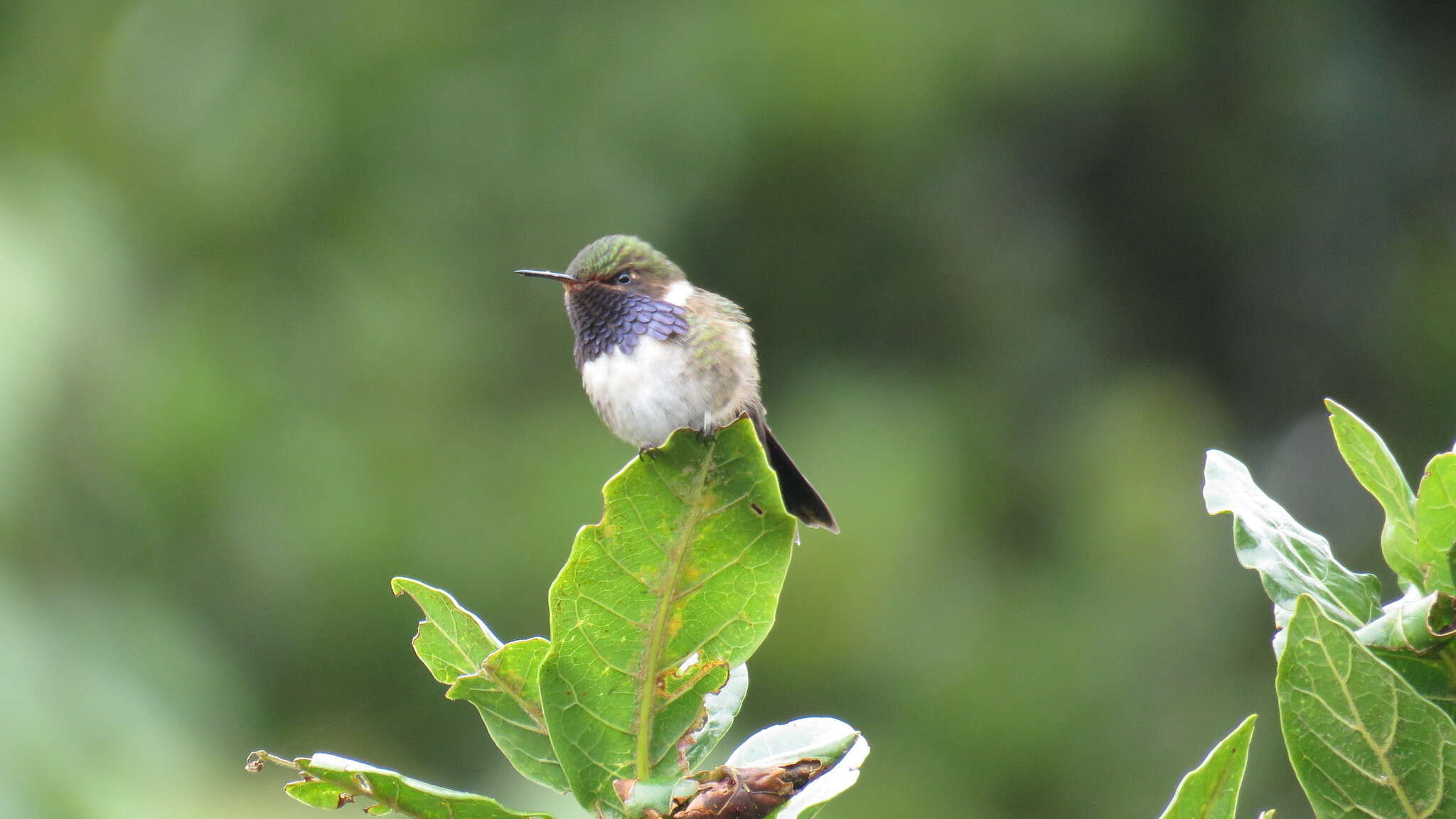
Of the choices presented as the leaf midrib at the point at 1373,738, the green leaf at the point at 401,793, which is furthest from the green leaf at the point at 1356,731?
the green leaf at the point at 401,793

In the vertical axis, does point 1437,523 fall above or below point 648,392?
below

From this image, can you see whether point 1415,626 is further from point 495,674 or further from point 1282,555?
point 495,674

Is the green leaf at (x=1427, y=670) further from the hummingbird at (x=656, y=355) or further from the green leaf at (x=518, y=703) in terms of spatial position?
the hummingbird at (x=656, y=355)

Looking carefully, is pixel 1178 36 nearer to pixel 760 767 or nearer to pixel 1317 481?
pixel 1317 481

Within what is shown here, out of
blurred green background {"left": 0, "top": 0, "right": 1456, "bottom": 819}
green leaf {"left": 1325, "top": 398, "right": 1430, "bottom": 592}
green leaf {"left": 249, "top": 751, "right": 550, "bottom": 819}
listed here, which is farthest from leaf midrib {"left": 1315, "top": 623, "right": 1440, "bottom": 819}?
blurred green background {"left": 0, "top": 0, "right": 1456, "bottom": 819}

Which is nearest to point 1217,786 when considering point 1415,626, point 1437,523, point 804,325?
point 1415,626

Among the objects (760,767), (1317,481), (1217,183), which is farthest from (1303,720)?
(1217,183)
